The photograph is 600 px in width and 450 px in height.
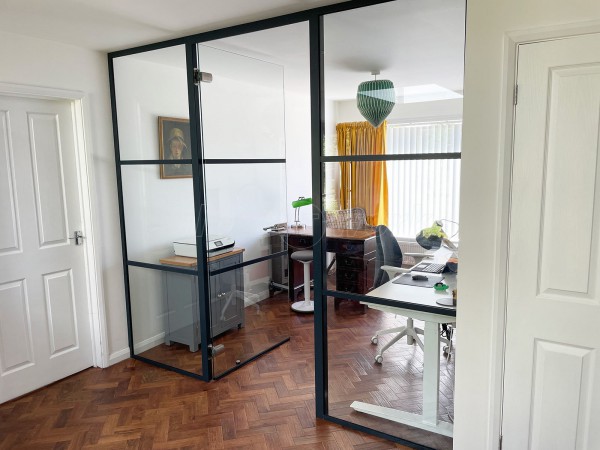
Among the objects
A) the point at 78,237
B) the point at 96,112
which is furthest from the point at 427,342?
the point at 96,112

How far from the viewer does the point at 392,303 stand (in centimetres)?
252

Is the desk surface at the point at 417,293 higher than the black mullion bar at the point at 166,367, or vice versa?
the desk surface at the point at 417,293

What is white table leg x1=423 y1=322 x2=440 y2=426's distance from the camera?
2475mm

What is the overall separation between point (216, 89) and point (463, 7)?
5.98 ft

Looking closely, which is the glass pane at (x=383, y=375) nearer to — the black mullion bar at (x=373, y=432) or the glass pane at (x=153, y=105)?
the black mullion bar at (x=373, y=432)

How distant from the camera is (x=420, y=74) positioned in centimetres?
227

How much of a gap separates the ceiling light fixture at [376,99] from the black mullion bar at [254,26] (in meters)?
0.38

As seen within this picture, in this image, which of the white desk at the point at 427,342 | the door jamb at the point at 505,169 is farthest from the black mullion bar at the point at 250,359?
the door jamb at the point at 505,169

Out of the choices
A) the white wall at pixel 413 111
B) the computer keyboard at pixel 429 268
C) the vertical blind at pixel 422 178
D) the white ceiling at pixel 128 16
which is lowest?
the computer keyboard at pixel 429 268

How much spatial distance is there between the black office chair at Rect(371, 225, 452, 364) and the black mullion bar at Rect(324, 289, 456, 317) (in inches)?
3.4

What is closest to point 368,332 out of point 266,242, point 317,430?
point 317,430

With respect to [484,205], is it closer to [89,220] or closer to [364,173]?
[364,173]

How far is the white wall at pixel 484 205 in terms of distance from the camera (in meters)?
1.83

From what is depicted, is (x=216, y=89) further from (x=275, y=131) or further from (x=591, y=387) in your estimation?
(x=591, y=387)
